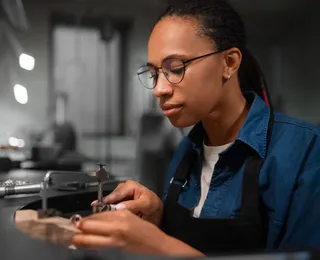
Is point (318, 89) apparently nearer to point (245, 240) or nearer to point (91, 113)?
point (91, 113)

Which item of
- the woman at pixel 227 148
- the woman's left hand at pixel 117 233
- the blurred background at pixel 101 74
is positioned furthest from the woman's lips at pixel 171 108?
the blurred background at pixel 101 74

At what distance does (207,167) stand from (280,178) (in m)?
0.19

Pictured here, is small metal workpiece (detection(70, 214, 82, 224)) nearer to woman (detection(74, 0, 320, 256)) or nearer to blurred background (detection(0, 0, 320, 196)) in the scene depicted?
woman (detection(74, 0, 320, 256))

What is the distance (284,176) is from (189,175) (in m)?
0.23

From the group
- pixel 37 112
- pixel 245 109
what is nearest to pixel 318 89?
pixel 245 109

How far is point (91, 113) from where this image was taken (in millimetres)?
1649

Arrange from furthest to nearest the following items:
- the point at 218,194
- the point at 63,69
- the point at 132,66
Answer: the point at 63,69 → the point at 132,66 → the point at 218,194

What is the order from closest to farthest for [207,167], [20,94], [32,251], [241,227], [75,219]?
[32,251]
[75,219]
[241,227]
[207,167]
[20,94]

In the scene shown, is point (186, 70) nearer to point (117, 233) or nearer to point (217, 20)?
point (217, 20)

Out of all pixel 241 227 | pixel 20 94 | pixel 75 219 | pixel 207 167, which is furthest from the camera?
pixel 20 94

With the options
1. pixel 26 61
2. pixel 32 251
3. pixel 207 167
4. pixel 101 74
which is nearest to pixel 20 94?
pixel 26 61

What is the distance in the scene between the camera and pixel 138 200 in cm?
73

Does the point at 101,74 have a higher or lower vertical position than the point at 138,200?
higher

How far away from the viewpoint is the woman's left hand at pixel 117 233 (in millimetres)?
468
